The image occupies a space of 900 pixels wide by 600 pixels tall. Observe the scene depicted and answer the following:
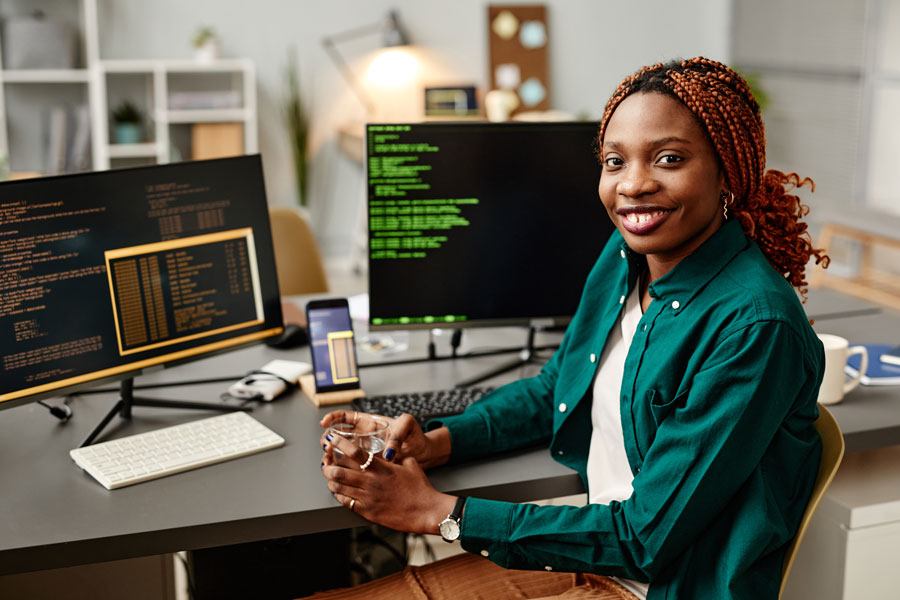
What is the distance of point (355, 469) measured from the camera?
1.39 meters

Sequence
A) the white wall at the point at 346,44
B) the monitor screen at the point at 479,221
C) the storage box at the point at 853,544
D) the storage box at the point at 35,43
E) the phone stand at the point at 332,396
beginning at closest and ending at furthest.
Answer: the storage box at the point at 853,544 → the phone stand at the point at 332,396 → the monitor screen at the point at 479,221 → the storage box at the point at 35,43 → the white wall at the point at 346,44

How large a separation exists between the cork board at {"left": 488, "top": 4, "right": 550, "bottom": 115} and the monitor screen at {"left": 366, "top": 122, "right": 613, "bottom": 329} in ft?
13.5

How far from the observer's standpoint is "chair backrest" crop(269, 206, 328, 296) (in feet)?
9.09

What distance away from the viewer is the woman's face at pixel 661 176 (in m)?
1.24

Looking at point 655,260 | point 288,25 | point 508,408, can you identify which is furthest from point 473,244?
point 288,25

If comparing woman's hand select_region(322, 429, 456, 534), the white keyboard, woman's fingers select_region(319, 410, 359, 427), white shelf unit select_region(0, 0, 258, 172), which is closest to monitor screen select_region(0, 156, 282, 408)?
the white keyboard

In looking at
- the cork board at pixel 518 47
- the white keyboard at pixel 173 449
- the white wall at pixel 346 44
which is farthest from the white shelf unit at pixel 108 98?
the white keyboard at pixel 173 449

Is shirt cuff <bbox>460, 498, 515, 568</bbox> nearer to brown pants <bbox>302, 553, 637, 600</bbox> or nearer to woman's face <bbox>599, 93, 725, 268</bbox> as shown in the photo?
brown pants <bbox>302, 553, 637, 600</bbox>

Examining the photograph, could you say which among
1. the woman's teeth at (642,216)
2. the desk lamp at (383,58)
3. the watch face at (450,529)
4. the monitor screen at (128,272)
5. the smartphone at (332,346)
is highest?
the desk lamp at (383,58)

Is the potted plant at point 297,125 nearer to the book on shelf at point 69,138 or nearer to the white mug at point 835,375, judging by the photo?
the book on shelf at point 69,138

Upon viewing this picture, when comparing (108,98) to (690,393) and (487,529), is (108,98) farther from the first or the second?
(690,393)

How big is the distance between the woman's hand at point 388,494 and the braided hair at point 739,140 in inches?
23.0

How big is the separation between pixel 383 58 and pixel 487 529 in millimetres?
4793

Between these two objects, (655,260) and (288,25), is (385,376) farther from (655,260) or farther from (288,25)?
(288,25)
